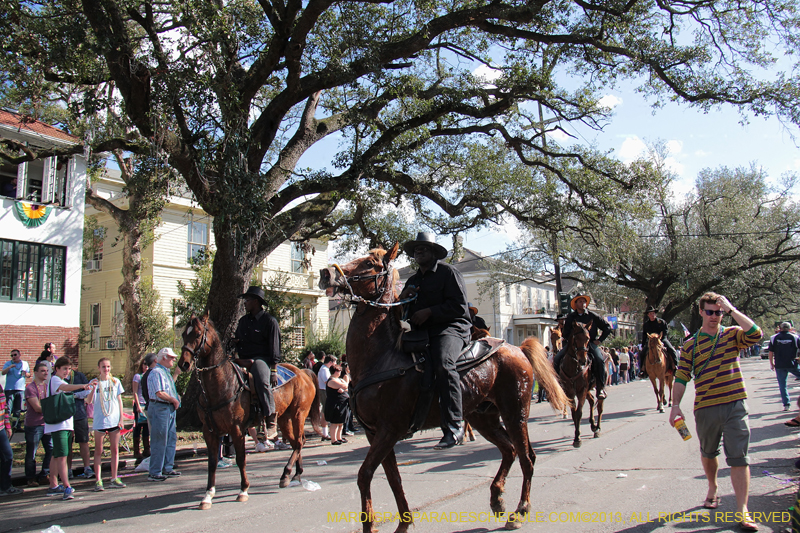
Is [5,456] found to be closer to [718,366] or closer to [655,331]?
[718,366]

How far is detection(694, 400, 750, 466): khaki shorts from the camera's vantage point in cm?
479

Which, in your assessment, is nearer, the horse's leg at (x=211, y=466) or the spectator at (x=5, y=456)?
the horse's leg at (x=211, y=466)

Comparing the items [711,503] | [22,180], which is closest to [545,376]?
[711,503]

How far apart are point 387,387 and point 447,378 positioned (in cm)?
58

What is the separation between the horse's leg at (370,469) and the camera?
4.61 metres

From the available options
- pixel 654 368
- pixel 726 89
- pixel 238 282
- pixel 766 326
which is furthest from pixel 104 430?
pixel 766 326

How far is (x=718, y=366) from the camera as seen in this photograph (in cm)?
513

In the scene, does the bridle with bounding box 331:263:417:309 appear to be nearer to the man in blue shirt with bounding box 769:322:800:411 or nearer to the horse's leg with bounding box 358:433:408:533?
the horse's leg with bounding box 358:433:408:533

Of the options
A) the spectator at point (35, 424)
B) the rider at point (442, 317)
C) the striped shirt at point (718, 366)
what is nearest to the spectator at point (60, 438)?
the spectator at point (35, 424)

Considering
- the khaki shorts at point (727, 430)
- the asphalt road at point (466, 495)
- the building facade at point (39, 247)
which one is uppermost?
the building facade at point (39, 247)

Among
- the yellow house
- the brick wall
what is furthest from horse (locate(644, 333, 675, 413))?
the brick wall

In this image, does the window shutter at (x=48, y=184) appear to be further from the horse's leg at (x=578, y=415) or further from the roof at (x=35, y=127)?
the horse's leg at (x=578, y=415)

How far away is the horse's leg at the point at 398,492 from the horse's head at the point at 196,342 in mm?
3334

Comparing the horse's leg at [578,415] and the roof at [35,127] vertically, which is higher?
the roof at [35,127]
